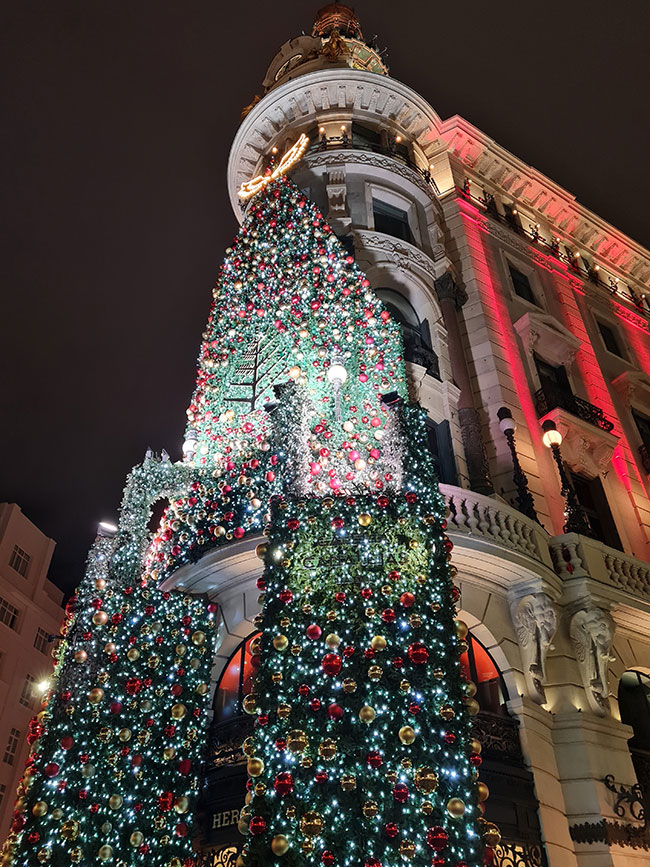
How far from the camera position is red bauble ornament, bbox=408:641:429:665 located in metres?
7.71

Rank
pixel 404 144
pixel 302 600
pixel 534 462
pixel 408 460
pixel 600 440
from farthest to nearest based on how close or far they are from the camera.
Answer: pixel 404 144 < pixel 600 440 < pixel 534 462 < pixel 408 460 < pixel 302 600

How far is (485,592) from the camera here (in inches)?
487

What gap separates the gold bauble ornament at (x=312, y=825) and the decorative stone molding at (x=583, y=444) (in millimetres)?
12419

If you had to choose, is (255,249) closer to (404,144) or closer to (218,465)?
(218,465)

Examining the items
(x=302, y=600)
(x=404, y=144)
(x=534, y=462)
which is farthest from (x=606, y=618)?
(x=404, y=144)

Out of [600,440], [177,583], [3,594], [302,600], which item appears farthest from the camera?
[3,594]

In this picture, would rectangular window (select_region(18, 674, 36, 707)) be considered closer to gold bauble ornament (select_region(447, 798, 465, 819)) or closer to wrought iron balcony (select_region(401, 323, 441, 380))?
wrought iron balcony (select_region(401, 323, 441, 380))

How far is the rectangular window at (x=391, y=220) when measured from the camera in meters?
19.1

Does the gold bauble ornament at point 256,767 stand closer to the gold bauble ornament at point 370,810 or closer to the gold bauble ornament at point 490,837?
the gold bauble ornament at point 370,810

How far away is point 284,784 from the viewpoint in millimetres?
7055

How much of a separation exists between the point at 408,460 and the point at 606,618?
19.7 feet

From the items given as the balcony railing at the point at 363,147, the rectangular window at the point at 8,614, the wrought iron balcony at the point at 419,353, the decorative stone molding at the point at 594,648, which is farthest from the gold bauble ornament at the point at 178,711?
the rectangular window at the point at 8,614

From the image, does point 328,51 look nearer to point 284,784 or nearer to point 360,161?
point 360,161

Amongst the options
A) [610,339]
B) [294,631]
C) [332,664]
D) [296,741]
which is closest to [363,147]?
[610,339]
